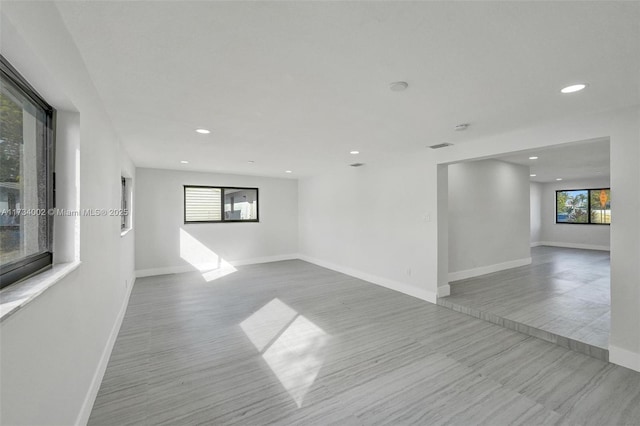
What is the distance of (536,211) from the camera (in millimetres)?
9609

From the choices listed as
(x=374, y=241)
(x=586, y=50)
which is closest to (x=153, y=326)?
(x=374, y=241)

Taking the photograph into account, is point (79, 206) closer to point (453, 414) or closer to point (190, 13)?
point (190, 13)

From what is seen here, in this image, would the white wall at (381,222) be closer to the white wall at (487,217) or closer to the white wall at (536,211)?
the white wall at (487,217)

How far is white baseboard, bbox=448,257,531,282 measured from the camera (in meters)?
5.12

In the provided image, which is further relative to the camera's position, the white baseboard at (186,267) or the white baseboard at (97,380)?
the white baseboard at (186,267)

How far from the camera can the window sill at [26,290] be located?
92cm

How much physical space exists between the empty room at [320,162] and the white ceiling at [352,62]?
0.01 m

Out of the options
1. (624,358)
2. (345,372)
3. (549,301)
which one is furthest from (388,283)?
(624,358)

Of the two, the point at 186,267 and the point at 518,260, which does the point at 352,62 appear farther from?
the point at 518,260

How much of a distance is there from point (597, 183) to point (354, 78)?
10.8 m

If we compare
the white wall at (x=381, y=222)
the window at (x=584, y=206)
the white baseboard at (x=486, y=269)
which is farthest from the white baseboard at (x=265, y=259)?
the window at (x=584, y=206)

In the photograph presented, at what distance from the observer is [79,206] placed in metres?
1.64

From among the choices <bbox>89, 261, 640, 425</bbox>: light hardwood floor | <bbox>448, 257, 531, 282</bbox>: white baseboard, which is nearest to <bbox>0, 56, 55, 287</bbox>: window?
<bbox>89, 261, 640, 425</bbox>: light hardwood floor

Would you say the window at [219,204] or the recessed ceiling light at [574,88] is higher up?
the recessed ceiling light at [574,88]
